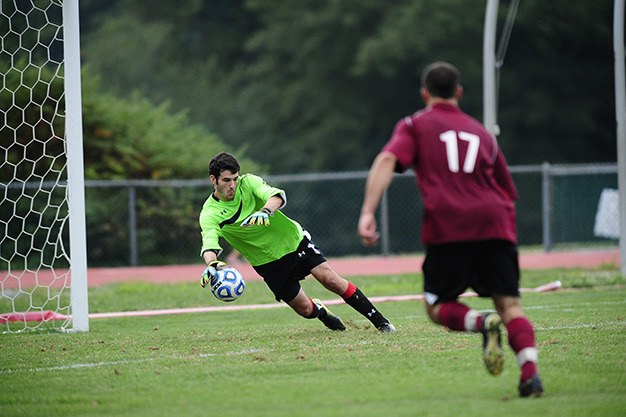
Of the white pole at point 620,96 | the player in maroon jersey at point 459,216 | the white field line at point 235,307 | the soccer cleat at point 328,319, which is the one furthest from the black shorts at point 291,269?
the white pole at point 620,96

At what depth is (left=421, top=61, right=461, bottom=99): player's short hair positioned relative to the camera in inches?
267

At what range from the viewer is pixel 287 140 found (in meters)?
41.7

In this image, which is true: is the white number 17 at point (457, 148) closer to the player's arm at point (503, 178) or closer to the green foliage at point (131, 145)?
the player's arm at point (503, 178)

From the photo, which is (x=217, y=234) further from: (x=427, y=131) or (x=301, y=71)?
(x=301, y=71)

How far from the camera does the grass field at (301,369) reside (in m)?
6.42

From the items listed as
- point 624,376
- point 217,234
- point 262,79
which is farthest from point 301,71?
point 624,376

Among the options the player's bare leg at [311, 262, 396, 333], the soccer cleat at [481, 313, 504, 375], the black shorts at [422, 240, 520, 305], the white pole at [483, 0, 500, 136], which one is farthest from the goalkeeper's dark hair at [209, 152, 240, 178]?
the white pole at [483, 0, 500, 136]

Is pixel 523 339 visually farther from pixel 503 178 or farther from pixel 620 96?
pixel 620 96

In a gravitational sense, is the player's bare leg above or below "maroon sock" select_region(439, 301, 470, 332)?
below

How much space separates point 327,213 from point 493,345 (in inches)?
899

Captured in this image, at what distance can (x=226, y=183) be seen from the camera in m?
9.88

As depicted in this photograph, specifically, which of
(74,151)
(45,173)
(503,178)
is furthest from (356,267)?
(503,178)

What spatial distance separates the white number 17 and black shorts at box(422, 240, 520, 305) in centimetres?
45

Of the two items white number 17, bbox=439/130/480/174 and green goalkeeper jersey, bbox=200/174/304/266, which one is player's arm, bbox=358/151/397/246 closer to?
white number 17, bbox=439/130/480/174
